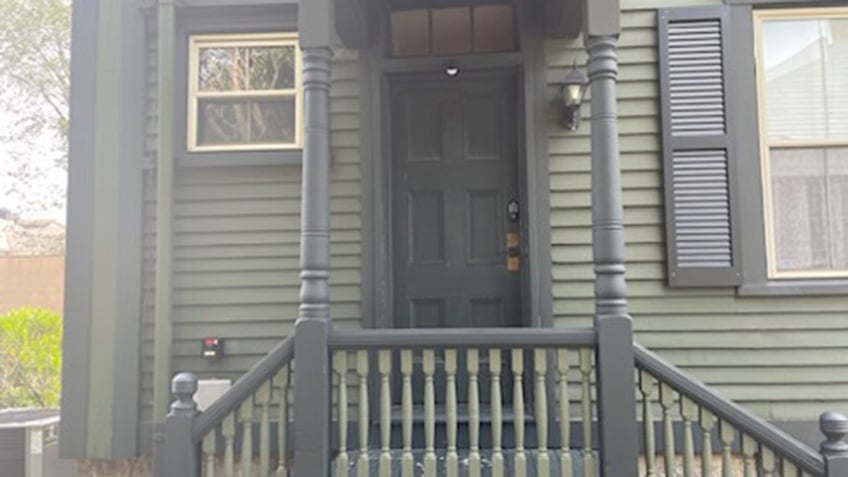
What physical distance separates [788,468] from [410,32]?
2971 mm

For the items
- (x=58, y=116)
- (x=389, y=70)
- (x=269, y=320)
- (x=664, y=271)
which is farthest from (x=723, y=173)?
(x=58, y=116)

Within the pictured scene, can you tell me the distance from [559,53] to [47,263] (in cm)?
882

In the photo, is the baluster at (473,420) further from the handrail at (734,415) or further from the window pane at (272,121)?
the window pane at (272,121)

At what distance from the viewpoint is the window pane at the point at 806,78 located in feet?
11.7

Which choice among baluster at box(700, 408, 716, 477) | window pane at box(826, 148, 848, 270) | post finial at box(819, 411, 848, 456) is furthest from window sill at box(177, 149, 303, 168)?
window pane at box(826, 148, 848, 270)

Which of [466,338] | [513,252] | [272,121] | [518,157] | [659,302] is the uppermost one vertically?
[272,121]

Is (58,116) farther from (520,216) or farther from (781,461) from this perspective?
(781,461)

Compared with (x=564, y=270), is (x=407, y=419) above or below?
below

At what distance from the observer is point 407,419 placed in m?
2.67

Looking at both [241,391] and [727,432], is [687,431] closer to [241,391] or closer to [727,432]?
[727,432]

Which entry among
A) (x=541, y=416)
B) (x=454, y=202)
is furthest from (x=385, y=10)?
(x=541, y=416)

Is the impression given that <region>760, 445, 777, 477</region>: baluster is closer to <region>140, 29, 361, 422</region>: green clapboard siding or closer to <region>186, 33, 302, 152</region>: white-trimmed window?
<region>140, 29, 361, 422</region>: green clapboard siding

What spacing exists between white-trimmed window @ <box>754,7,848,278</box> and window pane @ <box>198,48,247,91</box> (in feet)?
10.3

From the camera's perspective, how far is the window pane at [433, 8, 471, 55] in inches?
145
